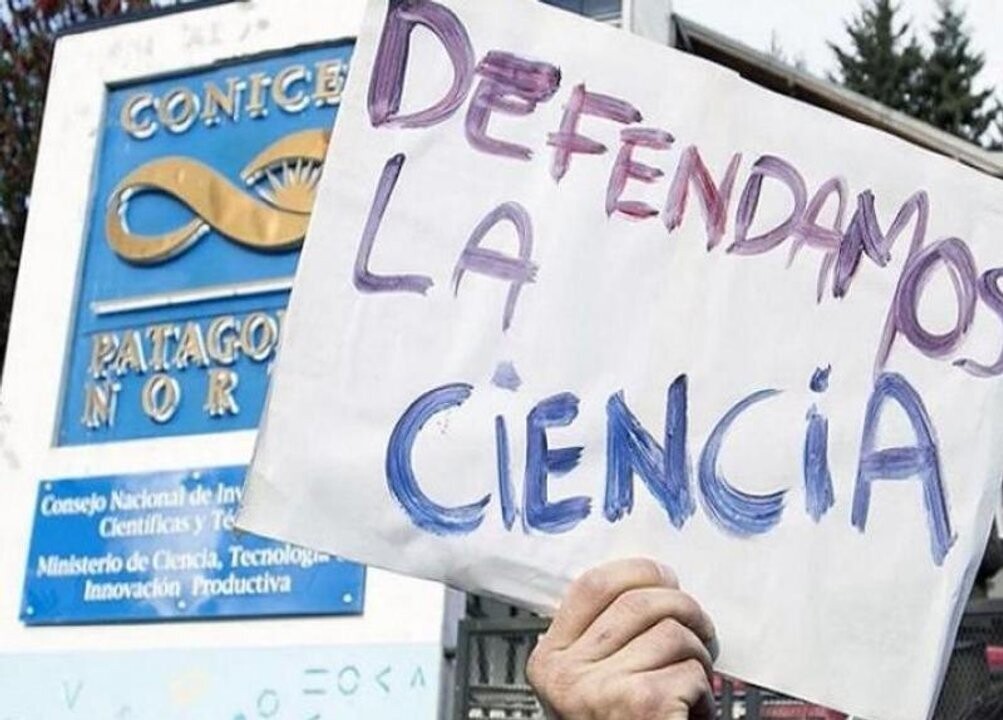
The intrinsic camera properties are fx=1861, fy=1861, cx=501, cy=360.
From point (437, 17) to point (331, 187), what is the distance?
0.65 feet

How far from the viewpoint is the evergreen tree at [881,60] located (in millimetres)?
37688

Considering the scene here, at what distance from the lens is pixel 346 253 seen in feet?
5.18

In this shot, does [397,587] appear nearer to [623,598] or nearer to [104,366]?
[104,366]

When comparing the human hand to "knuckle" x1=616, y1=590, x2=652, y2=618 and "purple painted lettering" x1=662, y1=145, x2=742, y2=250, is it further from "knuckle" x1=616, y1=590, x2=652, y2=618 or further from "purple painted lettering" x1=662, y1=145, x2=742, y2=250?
"purple painted lettering" x1=662, y1=145, x2=742, y2=250

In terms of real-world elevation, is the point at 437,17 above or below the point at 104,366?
below

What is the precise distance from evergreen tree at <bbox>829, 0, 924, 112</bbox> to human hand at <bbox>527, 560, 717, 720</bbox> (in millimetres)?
36308

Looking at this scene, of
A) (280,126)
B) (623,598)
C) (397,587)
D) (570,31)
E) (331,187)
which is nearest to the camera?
(623,598)

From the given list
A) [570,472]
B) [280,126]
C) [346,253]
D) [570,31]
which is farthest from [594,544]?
[280,126]

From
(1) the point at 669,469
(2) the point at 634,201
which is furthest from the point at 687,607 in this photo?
(2) the point at 634,201

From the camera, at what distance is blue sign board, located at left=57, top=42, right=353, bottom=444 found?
19.6 ft

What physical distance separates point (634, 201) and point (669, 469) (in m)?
0.25

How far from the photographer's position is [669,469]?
1.62m

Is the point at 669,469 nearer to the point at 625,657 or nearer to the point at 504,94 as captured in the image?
the point at 625,657

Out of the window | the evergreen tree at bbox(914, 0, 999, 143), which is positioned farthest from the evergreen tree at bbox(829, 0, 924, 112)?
the window
